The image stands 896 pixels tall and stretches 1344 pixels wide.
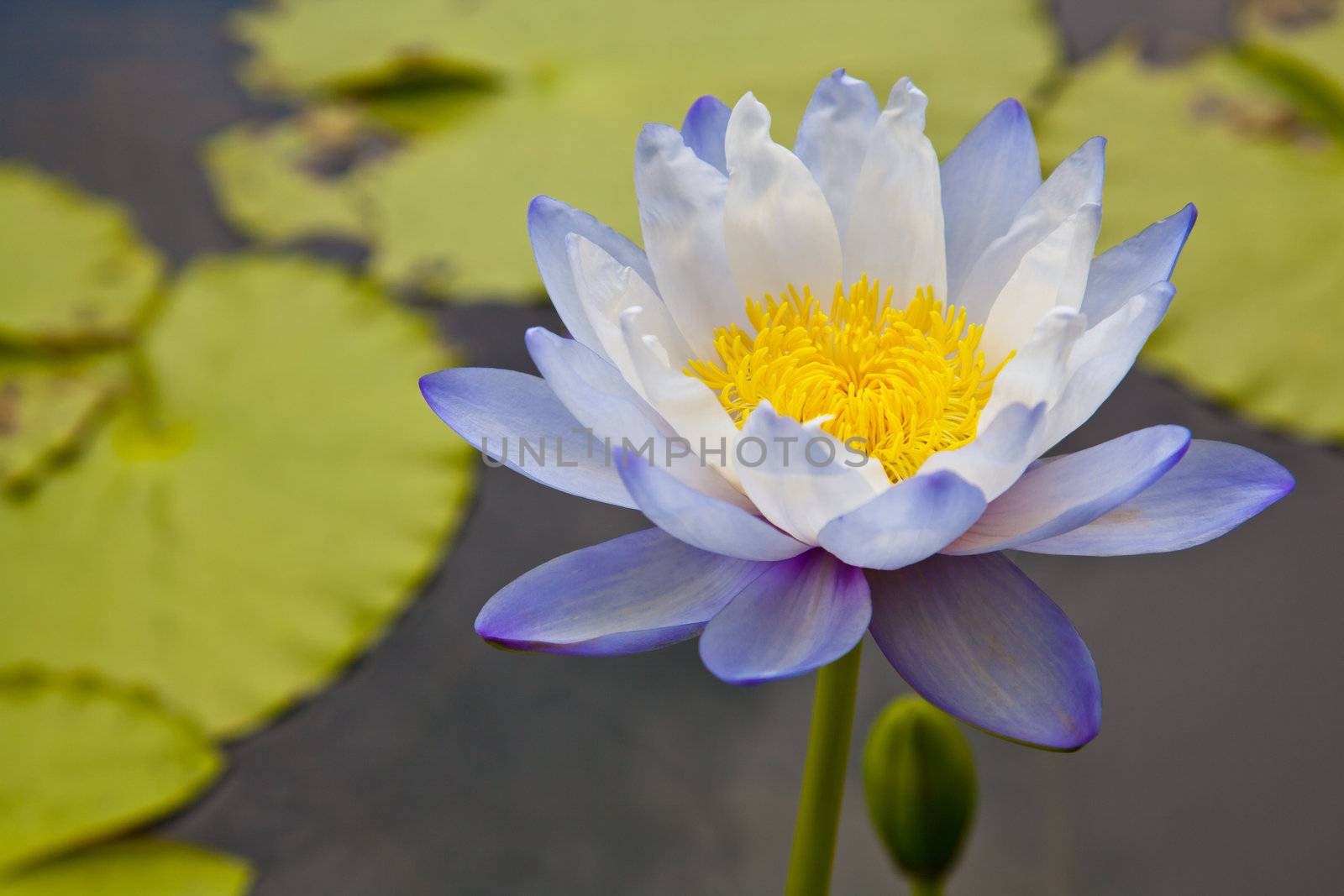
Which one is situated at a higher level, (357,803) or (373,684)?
(373,684)

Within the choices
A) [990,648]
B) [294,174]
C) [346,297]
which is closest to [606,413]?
[990,648]

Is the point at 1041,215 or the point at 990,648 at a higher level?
the point at 1041,215

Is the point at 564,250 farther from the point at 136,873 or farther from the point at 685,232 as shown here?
the point at 136,873

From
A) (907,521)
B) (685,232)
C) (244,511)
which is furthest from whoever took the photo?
(244,511)

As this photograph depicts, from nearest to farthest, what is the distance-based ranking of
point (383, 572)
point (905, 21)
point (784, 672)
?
1. point (784, 672)
2. point (383, 572)
3. point (905, 21)

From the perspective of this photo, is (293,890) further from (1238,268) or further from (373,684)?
(1238,268)

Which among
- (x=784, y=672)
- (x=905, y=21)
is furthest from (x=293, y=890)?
(x=905, y=21)

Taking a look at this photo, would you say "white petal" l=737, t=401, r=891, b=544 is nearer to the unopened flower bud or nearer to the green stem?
the green stem
